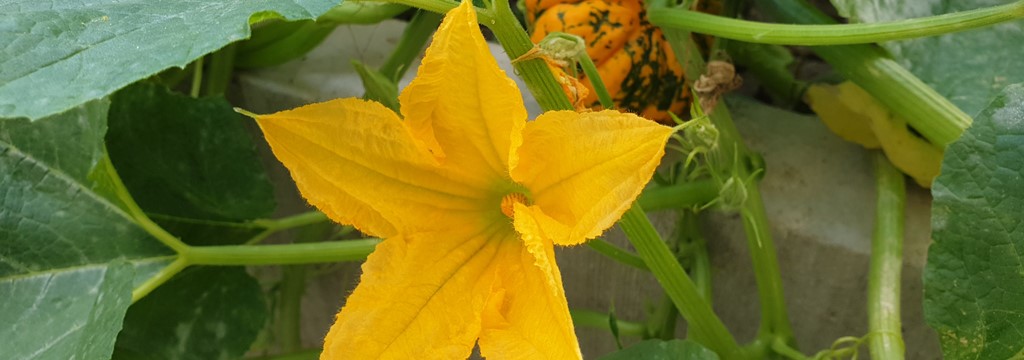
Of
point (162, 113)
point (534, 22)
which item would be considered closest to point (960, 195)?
point (534, 22)

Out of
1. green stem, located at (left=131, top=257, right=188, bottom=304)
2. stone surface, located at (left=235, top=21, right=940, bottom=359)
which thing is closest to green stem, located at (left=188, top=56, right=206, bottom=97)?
stone surface, located at (left=235, top=21, right=940, bottom=359)

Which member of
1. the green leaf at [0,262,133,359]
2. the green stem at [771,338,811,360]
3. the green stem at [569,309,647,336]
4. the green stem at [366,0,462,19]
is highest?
the green stem at [366,0,462,19]

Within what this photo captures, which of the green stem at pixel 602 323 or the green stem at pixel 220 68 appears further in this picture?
the green stem at pixel 220 68

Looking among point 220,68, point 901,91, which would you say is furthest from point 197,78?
point 901,91

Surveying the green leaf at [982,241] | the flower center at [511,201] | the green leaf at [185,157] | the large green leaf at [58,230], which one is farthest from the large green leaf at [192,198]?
the green leaf at [982,241]

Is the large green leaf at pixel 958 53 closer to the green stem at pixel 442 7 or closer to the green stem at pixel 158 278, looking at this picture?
the green stem at pixel 442 7

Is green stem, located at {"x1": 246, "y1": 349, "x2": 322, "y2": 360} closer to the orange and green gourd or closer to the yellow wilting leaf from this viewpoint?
the orange and green gourd
